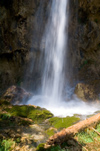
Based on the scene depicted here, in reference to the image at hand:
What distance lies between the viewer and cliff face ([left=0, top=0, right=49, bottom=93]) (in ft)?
40.0

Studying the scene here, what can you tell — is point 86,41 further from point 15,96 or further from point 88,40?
point 15,96

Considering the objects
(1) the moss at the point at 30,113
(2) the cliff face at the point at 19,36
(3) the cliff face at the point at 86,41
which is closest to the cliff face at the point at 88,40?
(3) the cliff face at the point at 86,41

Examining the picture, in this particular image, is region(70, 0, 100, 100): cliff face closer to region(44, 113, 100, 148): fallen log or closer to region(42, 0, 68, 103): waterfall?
region(42, 0, 68, 103): waterfall

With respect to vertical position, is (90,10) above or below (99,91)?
above

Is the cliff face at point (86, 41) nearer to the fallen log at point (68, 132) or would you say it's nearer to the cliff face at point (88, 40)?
the cliff face at point (88, 40)

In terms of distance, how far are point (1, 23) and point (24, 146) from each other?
12.1 metres


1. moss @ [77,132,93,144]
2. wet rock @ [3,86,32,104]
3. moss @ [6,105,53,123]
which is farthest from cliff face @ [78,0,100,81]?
moss @ [77,132,93,144]

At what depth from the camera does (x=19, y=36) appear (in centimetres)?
1305

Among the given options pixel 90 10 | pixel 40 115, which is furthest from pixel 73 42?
pixel 40 115

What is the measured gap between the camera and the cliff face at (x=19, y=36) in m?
12.2

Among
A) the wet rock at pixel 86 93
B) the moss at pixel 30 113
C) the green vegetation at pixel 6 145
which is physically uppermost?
the wet rock at pixel 86 93

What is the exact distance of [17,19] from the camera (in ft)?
42.1

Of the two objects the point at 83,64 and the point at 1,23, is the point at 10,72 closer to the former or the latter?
the point at 1,23

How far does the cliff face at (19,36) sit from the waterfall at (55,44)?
97cm
